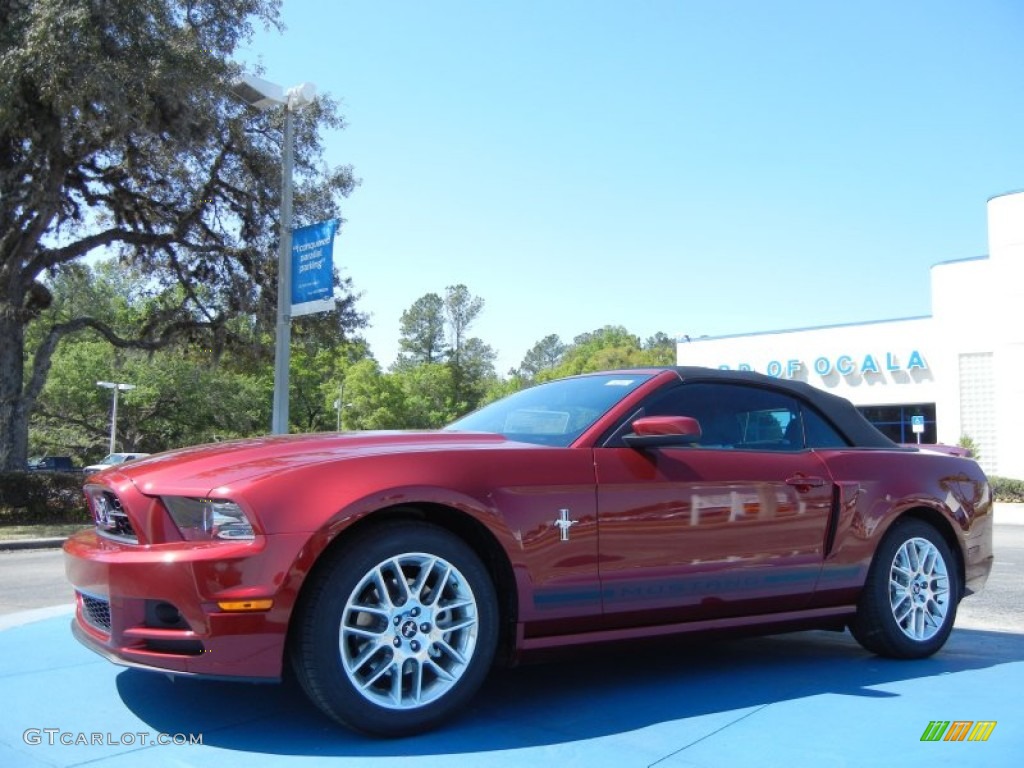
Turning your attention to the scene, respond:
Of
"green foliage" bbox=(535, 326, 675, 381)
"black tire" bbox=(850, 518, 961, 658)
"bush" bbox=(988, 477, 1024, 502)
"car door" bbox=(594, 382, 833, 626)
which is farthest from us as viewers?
"green foliage" bbox=(535, 326, 675, 381)

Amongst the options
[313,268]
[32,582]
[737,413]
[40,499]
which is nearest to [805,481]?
[737,413]

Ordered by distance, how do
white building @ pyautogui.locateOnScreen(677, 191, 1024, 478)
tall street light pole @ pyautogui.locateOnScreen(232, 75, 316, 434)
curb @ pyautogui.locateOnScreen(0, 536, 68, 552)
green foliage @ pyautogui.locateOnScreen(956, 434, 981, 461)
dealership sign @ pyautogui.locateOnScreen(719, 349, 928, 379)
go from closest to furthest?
tall street light pole @ pyautogui.locateOnScreen(232, 75, 316, 434) < curb @ pyautogui.locateOnScreen(0, 536, 68, 552) < green foliage @ pyautogui.locateOnScreen(956, 434, 981, 461) < white building @ pyautogui.locateOnScreen(677, 191, 1024, 478) < dealership sign @ pyautogui.locateOnScreen(719, 349, 928, 379)

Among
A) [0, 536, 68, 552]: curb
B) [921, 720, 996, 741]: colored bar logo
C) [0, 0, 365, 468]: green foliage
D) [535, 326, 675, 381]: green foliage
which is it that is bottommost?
[0, 536, 68, 552]: curb

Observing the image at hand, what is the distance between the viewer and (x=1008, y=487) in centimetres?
2611

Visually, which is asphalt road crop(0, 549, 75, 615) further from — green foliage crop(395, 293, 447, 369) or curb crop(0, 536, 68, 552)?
green foliage crop(395, 293, 447, 369)

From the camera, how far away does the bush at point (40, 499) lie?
18.0 meters

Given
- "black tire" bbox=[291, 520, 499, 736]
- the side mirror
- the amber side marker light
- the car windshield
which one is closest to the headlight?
the amber side marker light

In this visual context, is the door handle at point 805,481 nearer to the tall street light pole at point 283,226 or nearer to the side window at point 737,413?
the side window at point 737,413

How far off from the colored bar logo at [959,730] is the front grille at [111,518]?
10.1 feet

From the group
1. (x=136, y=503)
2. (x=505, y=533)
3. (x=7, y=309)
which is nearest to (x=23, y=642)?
(x=136, y=503)

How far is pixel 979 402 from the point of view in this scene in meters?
33.4

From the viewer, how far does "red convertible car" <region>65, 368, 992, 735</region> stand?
3.16 meters

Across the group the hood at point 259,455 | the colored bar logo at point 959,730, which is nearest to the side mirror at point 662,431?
the hood at point 259,455

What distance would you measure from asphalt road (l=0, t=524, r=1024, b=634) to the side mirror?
3537mm
